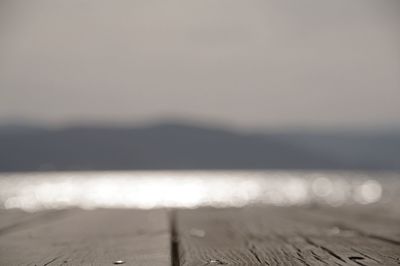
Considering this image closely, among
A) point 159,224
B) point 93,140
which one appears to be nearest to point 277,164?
point 93,140

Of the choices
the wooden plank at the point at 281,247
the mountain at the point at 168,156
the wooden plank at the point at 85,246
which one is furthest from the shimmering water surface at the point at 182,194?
the mountain at the point at 168,156

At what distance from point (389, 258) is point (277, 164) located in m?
169

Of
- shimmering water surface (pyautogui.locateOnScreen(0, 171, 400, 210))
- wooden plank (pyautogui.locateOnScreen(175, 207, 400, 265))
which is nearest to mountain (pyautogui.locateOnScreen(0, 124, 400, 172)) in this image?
shimmering water surface (pyautogui.locateOnScreen(0, 171, 400, 210))

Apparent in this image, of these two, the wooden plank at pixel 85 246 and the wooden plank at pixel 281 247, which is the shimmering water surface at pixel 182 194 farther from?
the wooden plank at pixel 281 247

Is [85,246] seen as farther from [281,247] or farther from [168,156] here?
[168,156]

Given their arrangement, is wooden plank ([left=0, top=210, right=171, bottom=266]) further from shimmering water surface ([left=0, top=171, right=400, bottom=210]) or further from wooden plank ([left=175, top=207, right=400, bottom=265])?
shimmering water surface ([left=0, top=171, right=400, bottom=210])

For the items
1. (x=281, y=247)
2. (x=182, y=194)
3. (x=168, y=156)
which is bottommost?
(x=281, y=247)

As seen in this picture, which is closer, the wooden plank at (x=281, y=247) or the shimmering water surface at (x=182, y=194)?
the wooden plank at (x=281, y=247)

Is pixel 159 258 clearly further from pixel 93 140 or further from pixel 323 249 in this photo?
pixel 93 140

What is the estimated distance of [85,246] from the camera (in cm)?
248

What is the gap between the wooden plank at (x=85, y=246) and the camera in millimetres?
2045

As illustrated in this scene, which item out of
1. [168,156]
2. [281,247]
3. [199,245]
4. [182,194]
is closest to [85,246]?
[199,245]

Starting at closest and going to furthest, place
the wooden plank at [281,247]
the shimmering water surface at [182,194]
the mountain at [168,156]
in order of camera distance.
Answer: the wooden plank at [281,247]
the shimmering water surface at [182,194]
the mountain at [168,156]

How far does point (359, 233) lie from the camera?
2.98m
